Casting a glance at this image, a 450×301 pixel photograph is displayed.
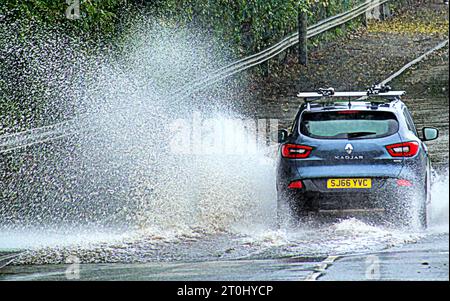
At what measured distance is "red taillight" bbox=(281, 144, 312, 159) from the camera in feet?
22.4

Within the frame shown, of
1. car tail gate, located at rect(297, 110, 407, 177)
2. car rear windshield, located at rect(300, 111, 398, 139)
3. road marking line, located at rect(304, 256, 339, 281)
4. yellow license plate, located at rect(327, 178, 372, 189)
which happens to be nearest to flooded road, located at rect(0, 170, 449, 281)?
road marking line, located at rect(304, 256, 339, 281)

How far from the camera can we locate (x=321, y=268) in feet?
20.9

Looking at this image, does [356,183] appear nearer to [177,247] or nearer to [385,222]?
[385,222]

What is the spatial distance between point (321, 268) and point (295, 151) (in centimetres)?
84

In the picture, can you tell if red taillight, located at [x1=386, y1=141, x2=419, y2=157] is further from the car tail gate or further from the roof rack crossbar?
the roof rack crossbar

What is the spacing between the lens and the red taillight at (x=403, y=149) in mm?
6742

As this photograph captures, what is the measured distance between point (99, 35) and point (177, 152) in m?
1.13

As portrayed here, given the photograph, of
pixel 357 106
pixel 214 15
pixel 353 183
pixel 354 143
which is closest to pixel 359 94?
pixel 357 106

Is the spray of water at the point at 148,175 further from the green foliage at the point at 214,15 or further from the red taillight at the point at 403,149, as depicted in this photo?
the red taillight at the point at 403,149

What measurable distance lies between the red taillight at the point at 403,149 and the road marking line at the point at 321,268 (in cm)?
75

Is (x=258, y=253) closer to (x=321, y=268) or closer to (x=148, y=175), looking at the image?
(x=321, y=268)

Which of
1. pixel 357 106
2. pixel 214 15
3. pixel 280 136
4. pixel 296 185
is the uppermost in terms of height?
pixel 214 15

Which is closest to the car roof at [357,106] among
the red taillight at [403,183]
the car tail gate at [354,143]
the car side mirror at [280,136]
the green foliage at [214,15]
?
the car tail gate at [354,143]
